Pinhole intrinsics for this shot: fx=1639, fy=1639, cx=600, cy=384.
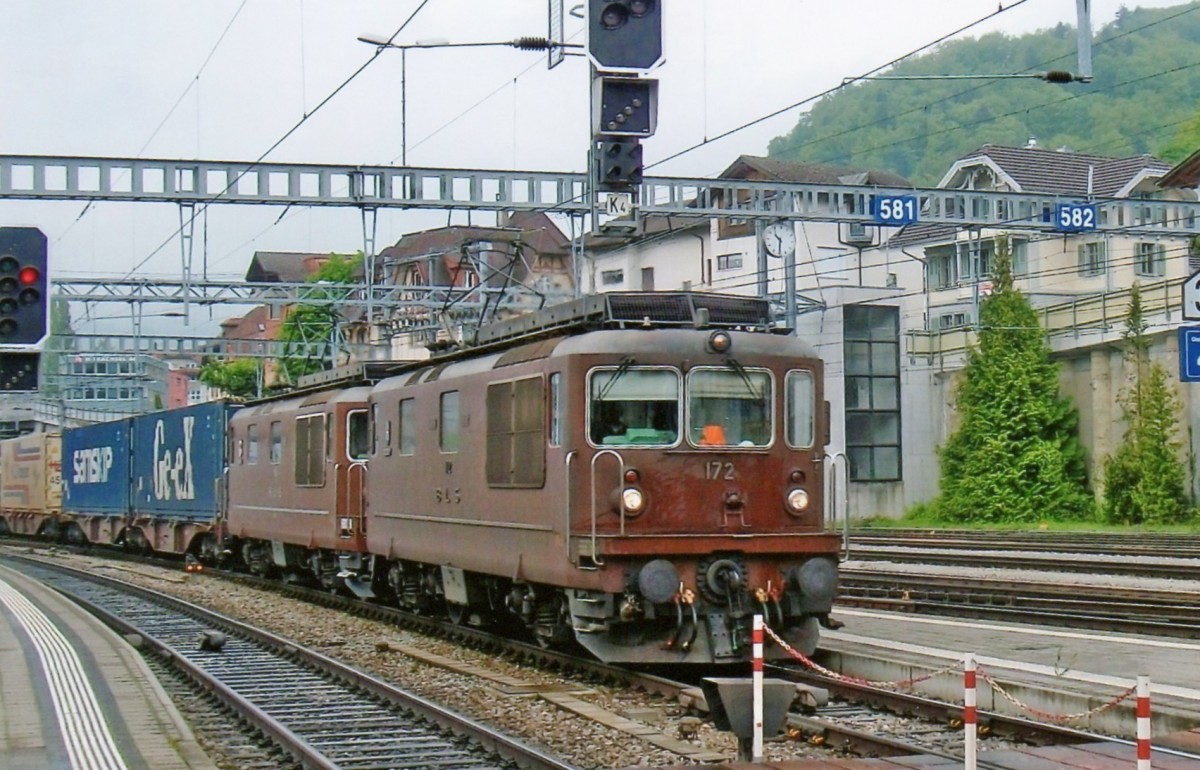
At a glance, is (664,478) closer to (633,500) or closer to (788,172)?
(633,500)

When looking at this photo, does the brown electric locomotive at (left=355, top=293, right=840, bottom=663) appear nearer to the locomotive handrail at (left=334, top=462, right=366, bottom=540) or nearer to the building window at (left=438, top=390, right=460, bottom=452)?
the building window at (left=438, top=390, right=460, bottom=452)

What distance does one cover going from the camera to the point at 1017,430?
147 ft

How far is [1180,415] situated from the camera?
41.4 meters

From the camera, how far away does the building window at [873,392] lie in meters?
46.2

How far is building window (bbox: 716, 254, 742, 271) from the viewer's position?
65.1m

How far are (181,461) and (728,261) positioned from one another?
36.2 m

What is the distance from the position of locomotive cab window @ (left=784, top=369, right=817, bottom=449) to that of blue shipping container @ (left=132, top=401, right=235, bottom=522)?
677 inches

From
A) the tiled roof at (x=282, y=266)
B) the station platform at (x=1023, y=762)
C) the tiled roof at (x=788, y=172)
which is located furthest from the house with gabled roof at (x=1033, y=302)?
the tiled roof at (x=282, y=266)

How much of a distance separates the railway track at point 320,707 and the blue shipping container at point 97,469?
62.0ft

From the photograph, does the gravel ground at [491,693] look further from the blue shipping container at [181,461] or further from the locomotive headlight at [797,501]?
the blue shipping container at [181,461]

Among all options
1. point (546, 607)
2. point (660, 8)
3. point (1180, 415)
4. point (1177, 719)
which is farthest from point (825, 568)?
point (1180, 415)

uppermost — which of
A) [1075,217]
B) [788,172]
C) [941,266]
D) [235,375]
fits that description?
[788,172]

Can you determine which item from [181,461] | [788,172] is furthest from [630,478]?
[788,172]

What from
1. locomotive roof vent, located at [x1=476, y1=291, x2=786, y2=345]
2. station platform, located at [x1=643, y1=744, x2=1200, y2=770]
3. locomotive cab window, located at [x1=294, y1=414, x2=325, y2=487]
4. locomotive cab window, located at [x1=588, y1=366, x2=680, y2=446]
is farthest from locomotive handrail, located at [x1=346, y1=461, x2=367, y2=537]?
station platform, located at [x1=643, y1=744, x2=1200, y2=770]
